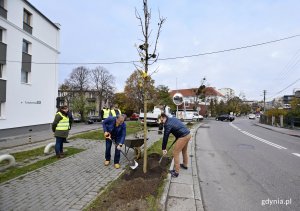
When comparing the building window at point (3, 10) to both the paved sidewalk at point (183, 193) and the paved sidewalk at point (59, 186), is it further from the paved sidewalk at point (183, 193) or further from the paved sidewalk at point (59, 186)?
the paved sidewalk at point (183, 193)

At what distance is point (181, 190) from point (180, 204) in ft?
2.46

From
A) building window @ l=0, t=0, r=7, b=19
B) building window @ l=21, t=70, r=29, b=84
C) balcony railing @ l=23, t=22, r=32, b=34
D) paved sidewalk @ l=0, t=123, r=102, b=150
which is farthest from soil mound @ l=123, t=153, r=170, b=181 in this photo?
balcony railing @ l=23, t=22, r=32, b=34

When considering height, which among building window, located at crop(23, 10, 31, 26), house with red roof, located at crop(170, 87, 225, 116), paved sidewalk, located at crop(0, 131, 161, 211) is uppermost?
building window, located at crop(23, 10, 31, 26)

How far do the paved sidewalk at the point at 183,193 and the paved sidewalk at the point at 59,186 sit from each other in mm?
1355

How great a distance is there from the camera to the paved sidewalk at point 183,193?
4243mm

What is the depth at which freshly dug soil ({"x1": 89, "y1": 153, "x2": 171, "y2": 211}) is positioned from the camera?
13.2 ft

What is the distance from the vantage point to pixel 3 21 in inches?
655

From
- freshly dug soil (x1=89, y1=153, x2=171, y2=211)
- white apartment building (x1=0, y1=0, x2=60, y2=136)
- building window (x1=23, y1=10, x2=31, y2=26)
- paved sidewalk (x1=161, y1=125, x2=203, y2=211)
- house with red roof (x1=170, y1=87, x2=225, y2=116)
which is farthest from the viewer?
house with red roof (x1=170, y1=87, x2=225, y2=116)

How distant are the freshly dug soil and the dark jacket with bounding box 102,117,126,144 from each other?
99 cm

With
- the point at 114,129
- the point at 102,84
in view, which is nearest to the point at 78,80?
the point at 102,84

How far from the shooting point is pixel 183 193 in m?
4.89

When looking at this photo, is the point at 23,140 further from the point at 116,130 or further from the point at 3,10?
the point at 116,130

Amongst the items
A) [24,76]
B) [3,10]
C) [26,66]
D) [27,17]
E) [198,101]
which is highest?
[27,17]

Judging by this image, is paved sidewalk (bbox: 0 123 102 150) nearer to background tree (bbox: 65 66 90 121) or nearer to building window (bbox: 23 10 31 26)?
building window (bbox: 23 10 31 26)
